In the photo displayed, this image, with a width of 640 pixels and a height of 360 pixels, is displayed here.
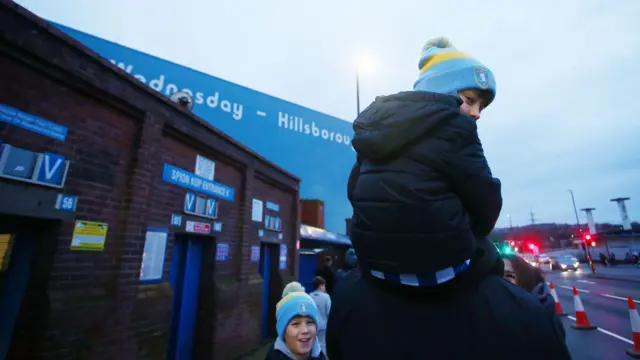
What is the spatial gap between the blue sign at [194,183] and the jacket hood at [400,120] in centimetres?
453

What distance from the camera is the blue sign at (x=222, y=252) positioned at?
20.0 ft

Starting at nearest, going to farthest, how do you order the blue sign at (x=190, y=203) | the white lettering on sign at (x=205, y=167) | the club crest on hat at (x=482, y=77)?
the club crest on hat at (x=482, y=77), the blue sign at (x=190, y=203), the white lettering on sign at (x=205, y=167)

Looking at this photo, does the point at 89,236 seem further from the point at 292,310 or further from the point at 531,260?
the point at 531,260

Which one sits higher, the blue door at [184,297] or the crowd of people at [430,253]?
the crowd of people at [430,253]

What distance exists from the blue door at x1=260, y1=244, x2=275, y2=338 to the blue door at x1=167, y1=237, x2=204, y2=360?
280cm

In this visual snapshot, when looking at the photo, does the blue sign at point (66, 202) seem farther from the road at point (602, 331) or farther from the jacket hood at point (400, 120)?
the road at point (602, 331)

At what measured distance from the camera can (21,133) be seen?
296 cm

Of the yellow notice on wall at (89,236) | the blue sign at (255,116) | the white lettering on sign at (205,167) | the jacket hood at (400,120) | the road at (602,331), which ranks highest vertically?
the blue sign at (255,116)

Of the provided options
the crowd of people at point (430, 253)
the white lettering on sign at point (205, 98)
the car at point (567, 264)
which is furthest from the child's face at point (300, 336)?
the car at point (567, 264)

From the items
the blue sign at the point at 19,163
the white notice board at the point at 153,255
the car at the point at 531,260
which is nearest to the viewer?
the car at the point at 531,260

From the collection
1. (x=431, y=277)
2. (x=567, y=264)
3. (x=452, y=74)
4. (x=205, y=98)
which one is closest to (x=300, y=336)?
(x=431, y=277)

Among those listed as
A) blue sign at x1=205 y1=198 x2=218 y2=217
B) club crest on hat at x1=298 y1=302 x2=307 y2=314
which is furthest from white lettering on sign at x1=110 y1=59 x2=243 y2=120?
club crest on hat at x1=298 y1=302 x2=307 y2=314

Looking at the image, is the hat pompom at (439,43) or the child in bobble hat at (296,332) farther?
the child in bobble hat at (296,332)

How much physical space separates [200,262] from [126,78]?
374 centimetres
